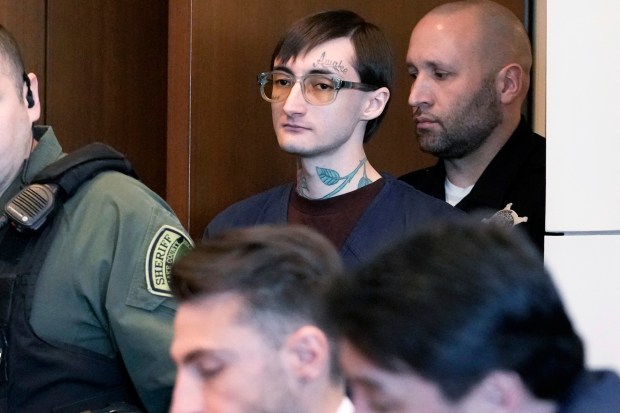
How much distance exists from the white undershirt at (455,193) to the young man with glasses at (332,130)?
383 mm

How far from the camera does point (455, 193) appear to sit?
251 centimetres

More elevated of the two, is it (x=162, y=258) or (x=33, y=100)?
(x=33, y=100)

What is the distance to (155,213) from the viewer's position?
67.1 inches

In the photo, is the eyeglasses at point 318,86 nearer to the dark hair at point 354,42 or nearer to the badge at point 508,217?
the dark hair at point 354,42

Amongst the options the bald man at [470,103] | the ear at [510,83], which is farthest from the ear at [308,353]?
the ear at [510,83]

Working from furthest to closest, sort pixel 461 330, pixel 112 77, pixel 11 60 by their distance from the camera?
pixel 112 77, pixel 11 60, pixel 461 330

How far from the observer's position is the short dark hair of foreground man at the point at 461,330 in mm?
830

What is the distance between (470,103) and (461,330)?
5.89ft

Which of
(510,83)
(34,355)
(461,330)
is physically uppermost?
(510,83)

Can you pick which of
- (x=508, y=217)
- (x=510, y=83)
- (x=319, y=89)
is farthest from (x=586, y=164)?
(x=510, y=83)

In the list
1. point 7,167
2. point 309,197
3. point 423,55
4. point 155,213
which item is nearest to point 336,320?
point 155,213

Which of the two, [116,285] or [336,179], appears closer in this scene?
[116,285]

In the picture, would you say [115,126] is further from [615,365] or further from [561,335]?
[561,335]

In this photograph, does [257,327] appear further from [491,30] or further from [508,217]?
[491,30]
